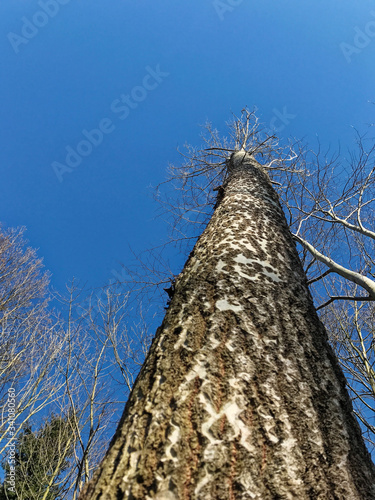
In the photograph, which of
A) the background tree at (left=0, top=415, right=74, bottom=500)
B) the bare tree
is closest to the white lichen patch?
the bare tree

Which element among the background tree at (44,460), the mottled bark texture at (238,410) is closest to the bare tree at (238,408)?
the mottled bark texture at (238,410)

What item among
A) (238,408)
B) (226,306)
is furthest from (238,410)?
(226,306)

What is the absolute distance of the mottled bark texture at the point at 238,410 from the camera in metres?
0.73

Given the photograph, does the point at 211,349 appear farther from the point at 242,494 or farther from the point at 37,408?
the point at 37,408

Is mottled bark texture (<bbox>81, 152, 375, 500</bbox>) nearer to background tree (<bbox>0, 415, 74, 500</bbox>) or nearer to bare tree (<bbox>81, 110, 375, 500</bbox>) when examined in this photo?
bare tree (<bbox>81, 110, 375, 500</bbox>)

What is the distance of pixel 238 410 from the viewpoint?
865 mm

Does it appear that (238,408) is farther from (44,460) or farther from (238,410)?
(44,460)

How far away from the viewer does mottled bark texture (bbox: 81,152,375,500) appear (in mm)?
734

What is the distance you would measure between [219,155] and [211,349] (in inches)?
246

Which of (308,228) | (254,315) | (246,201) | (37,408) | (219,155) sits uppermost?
(219,155)

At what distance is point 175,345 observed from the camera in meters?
1.10

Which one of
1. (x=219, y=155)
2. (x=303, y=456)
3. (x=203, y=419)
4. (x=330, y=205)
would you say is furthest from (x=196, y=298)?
(x=219, y=155)

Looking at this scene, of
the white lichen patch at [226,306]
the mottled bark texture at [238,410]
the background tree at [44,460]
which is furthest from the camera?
the background tree at [44,460]

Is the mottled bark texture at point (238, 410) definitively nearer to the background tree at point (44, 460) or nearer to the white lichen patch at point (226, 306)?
the white lichen patch at point (226, 306)
